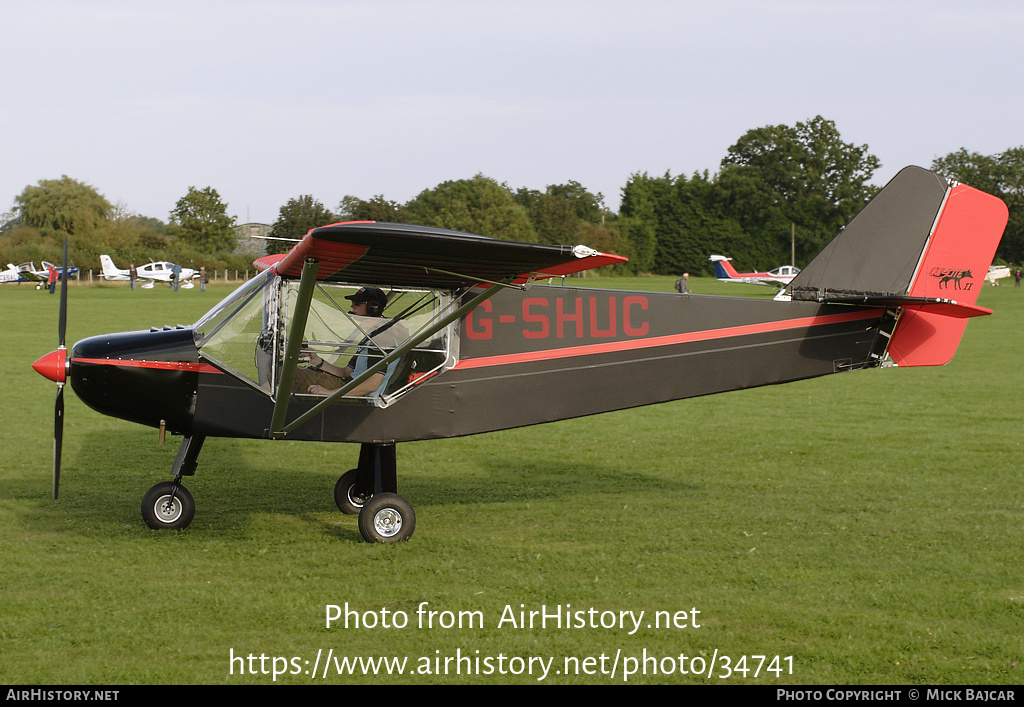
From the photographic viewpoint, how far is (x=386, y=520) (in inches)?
307

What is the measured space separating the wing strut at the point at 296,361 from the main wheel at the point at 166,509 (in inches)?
50.7

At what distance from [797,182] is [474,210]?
183 ft

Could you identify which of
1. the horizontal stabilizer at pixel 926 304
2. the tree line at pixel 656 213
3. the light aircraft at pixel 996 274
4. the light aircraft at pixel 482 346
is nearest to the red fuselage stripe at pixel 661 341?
the light aircraft at pixel 482 346

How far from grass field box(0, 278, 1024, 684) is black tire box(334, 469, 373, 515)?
0.17 meters

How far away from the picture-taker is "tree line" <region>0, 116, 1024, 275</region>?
3241 inches

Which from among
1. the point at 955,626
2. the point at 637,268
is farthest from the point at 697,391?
the point at 637,268

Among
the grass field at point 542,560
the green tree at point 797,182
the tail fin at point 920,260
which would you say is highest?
the green tree at point 797,182

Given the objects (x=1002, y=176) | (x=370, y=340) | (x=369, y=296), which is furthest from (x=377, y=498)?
(x=1002, y=176)

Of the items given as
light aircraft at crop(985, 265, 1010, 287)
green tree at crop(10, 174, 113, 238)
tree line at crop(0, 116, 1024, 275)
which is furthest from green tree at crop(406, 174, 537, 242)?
light aircraft at crop(985, 265, 1010, 287)

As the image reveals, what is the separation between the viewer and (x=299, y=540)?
7.83 m

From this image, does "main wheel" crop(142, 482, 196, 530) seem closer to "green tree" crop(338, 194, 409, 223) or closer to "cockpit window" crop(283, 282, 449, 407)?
"cockpit window" crop(283, 282, 449, 407)

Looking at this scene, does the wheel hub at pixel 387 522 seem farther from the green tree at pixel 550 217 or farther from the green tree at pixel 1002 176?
the green tree at pixel 1002 176

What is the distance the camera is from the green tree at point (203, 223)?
9769cm

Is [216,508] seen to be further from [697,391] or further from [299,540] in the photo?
[697,391]
